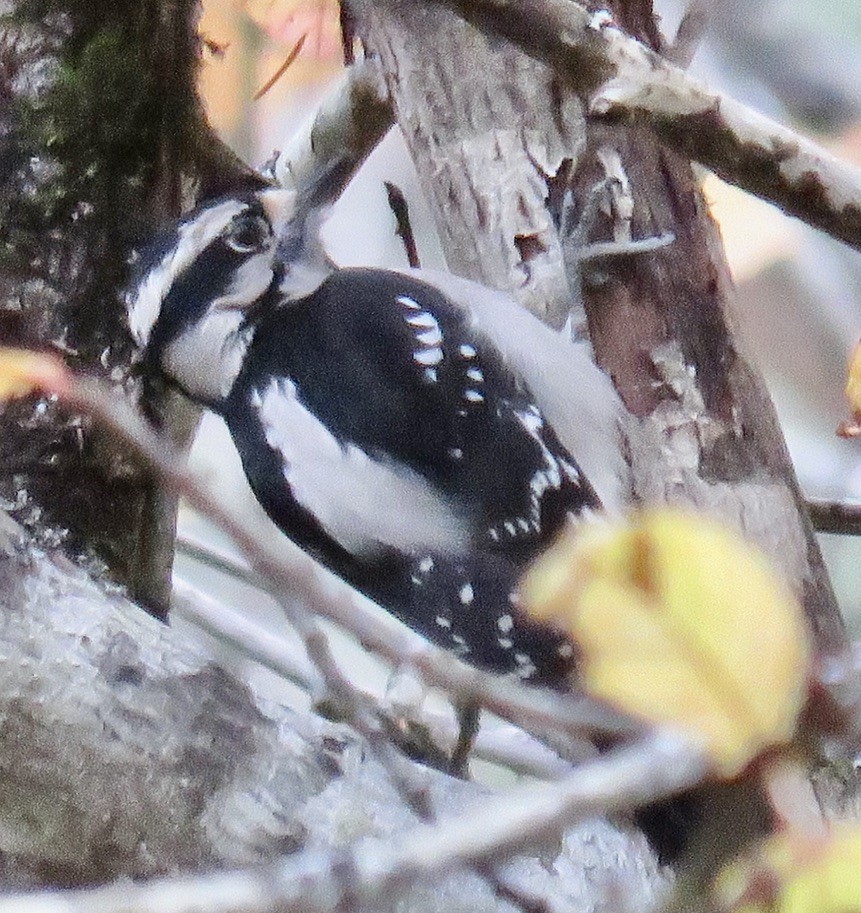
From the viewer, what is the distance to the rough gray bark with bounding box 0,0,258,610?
1259mm

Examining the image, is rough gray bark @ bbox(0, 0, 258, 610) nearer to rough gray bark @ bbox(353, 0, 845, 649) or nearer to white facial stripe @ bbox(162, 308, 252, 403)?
white facial stripe @ bbox(162, 308, 252, 403)

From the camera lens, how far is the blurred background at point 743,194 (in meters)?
1.85

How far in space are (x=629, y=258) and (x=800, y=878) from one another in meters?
0.90

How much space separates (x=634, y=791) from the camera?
1.23ft

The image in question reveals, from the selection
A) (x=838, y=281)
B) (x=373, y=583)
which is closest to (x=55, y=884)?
(x=373, y=583)

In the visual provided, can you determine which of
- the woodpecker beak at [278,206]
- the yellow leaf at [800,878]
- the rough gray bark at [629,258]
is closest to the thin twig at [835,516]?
the rough gray bark at [629,258]

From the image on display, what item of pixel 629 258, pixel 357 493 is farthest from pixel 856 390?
pixel 357 493

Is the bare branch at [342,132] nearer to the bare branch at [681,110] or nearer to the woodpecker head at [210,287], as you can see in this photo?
the woodpecker head at [210,287]

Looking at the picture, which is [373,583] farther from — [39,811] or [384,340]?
[39,811]

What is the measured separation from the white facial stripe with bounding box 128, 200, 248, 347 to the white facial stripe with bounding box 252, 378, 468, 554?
0.52ft

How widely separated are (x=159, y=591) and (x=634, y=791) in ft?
3.41

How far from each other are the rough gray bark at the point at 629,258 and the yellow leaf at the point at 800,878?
0.80m

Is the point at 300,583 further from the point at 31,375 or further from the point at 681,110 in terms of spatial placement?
the point at 681,110

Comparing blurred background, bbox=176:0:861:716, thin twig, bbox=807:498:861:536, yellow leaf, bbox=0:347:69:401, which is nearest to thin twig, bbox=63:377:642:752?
yellow leaf, bbox=0:347:69:401
